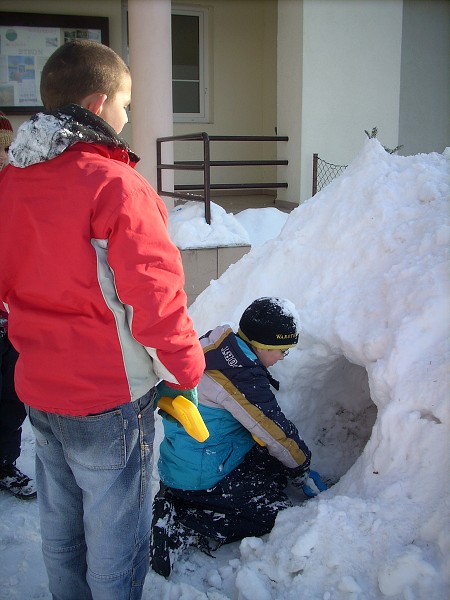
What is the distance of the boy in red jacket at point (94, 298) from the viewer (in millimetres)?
1451

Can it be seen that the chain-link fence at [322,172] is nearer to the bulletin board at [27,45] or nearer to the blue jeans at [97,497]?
the bulletin board at [27,45]

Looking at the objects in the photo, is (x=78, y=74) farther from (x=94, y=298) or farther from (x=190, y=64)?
(x=190, y=64)

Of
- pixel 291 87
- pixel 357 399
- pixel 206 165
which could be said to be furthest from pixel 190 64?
pixel 357 399

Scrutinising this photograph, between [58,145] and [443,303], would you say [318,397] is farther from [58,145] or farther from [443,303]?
[58,145]

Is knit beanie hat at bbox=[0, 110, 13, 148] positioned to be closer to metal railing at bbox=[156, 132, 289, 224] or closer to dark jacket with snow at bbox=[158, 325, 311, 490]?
dark jacket with snow at bbox=[158, 325, 311, 490]

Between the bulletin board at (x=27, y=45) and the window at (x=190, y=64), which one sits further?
the window at (x=190, y=64)

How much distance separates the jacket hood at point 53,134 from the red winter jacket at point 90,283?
17 mm

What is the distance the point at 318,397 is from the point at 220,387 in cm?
81

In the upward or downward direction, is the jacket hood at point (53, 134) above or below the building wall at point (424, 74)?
below

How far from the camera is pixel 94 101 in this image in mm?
1566

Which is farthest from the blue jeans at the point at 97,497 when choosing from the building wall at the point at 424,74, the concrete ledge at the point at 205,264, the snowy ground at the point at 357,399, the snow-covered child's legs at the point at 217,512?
the building wall at the point at 424,74

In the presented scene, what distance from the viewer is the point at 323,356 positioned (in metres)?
Answer: 2.78

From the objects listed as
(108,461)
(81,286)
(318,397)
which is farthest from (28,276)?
(318,397)

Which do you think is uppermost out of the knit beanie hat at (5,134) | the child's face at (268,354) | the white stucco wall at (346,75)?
the white stucco wall at (346,75)
